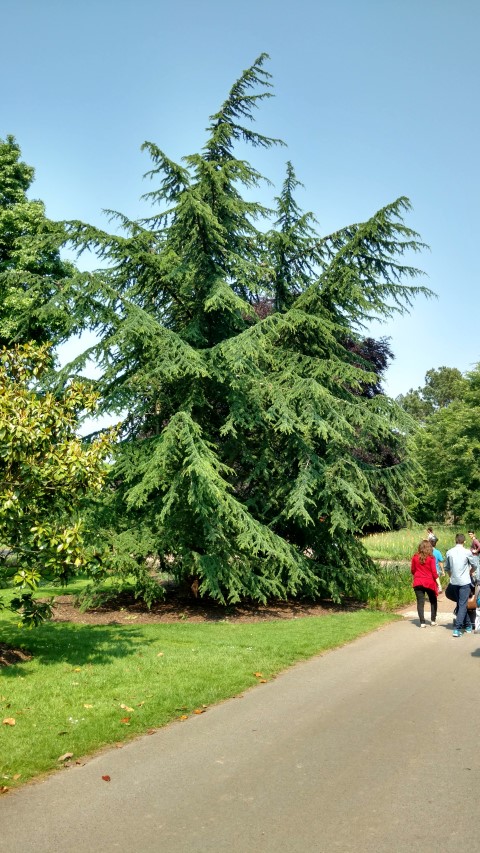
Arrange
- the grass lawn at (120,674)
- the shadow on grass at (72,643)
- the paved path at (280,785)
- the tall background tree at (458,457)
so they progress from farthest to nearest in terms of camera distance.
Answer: the tall background tree at (458,457)
the shadow on grass at (72,643)
the grass lawn at (120,674)
the paved path at (280,785)

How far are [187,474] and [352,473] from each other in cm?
420

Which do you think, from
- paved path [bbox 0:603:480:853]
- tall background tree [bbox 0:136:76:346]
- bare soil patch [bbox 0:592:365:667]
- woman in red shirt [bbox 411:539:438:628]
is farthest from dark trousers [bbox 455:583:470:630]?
tall background tree [bbox 0:136:76:346]

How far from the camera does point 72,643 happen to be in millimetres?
9750

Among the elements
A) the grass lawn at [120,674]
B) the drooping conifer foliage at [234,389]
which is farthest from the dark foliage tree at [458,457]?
the grass lawn at [120,674]

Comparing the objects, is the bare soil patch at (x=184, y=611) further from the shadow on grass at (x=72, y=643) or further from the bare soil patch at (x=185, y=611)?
the shadow on grass at (x=72, y=643)

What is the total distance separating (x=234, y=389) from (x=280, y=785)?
9.57 meters

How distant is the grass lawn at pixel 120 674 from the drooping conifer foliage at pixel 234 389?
6.45ft

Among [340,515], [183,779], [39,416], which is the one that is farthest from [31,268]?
[183,779]

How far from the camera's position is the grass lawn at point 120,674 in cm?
584

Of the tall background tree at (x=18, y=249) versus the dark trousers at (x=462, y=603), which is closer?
the dark trousers at (x=462, y=603)

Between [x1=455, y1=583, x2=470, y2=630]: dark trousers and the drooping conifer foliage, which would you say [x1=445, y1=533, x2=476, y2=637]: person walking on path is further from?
the drooping conifer foliage

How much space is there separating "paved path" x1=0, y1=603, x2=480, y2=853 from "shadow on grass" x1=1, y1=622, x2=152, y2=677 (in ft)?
8.56

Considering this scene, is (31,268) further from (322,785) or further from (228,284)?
(322,785)

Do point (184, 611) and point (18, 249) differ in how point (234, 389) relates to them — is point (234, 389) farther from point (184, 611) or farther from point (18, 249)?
point (18, 249)
